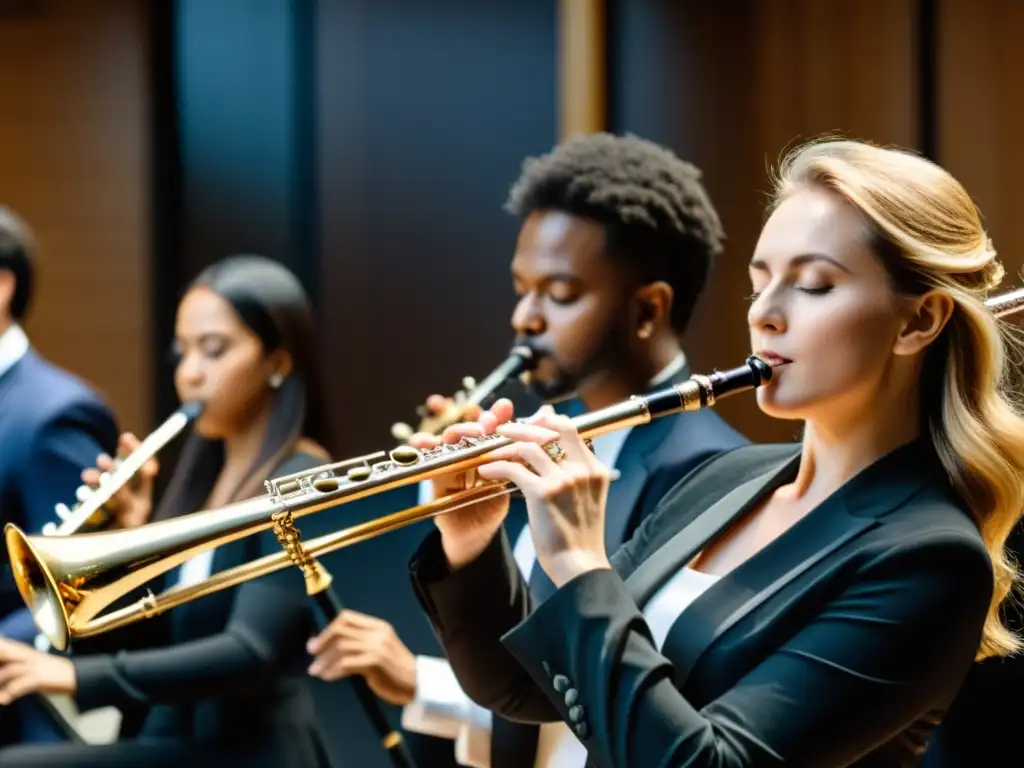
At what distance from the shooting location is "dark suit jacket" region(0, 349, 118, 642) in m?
2.76

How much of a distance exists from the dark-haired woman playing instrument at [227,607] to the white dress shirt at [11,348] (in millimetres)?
373

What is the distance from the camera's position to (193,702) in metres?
2.51

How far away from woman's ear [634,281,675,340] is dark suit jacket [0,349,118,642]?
4.06 ft

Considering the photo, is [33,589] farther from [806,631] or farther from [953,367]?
[953,367]

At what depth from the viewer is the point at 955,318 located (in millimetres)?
1440

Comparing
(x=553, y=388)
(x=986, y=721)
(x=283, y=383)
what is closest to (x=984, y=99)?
(x=553, y=388)

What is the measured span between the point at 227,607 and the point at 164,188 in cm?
168

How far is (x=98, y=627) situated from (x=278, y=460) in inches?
44.9

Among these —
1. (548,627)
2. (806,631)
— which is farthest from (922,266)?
(548,627)

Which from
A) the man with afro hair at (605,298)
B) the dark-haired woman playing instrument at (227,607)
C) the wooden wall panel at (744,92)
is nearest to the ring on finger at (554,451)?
the man with afro hair at (605,298)

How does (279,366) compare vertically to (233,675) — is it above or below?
above

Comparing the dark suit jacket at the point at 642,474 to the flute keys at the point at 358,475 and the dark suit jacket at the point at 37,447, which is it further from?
the dark suit jacket at the point at 37,447

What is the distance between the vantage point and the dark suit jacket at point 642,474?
6.43 feet

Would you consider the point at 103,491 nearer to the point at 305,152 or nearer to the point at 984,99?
the point at 305,152
